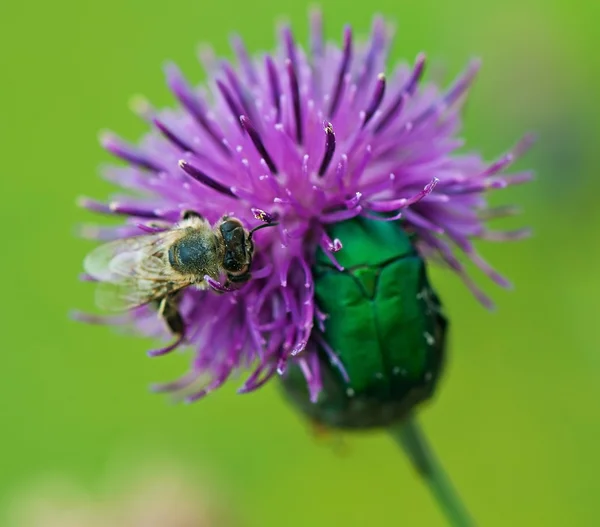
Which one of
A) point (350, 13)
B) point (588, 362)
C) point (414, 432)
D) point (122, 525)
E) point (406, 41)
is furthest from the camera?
point (350, 13)

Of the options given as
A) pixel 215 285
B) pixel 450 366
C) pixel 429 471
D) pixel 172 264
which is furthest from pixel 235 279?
pixel 450 366

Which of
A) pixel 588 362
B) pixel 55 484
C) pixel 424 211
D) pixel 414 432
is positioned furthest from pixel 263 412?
pixel 424 211

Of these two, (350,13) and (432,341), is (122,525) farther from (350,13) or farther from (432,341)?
(350,13)

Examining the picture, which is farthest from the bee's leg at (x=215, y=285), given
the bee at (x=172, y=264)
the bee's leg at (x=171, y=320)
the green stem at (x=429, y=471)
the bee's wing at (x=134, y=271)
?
the green stem at (x=429, y=471)

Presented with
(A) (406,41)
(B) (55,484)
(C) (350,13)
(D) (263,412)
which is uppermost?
(C) (350,13)

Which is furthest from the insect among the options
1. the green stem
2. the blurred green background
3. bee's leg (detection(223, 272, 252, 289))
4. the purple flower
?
the blurred green background

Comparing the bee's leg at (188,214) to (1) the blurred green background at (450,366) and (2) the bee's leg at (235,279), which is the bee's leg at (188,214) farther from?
(1) the blurred green background at (450,366)
